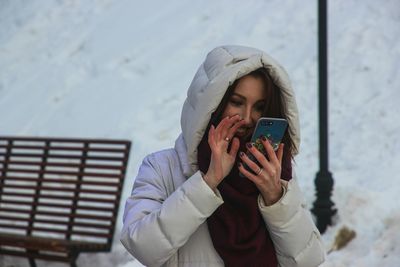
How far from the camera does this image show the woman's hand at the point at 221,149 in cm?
269

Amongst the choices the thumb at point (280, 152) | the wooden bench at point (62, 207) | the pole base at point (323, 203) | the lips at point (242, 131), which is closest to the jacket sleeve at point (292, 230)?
the thumb at point (280, 152)

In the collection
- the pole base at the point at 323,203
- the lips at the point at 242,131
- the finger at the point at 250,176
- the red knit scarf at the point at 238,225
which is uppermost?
the lips at the point at 242,131

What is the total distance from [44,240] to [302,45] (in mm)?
3785

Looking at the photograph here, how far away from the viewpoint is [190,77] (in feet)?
29.9

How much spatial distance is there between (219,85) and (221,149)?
24 centimetres

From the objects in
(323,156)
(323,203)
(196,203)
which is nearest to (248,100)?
(196,203)

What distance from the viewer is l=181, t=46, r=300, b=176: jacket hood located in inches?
111

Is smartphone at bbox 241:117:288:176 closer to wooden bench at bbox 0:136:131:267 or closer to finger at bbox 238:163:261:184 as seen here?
finger at bbox 238:163:261:184

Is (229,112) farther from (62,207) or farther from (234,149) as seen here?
(62,207)

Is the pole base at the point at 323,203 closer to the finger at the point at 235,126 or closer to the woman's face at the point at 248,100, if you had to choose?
the woman's face at the point at 248,100

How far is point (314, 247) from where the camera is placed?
9.48 feet

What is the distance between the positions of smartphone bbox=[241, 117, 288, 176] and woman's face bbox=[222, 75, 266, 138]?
0.33ft

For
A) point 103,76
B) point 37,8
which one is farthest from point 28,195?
point 37,8

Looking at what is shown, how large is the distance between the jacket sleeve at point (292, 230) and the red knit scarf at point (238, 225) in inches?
1.8
